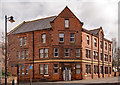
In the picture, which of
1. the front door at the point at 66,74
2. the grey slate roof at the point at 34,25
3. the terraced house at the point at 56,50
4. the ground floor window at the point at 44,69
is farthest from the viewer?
the grey slate roof at the point at 34,25

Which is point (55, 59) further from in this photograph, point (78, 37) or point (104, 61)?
point (104, 61)

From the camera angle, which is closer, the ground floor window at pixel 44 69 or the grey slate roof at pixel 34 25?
the ground floor window at pixel 44 69

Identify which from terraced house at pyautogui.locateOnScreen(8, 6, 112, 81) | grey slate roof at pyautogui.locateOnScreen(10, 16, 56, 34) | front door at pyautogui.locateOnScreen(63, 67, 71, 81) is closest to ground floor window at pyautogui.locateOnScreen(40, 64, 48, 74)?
terraced house at pyautogui.locateOnScreen(8, 6, 112, 81)

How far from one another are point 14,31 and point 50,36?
12.0m

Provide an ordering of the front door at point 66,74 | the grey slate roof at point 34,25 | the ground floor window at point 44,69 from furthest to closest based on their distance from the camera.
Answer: the grey slate roof at point 34,25 < the ground floor window at point 44,69 < the front door at point 66,74

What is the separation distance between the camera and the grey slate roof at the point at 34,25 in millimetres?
39731

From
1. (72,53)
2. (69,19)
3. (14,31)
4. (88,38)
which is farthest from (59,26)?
(14,31)

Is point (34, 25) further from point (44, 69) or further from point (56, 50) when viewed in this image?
point (44, 69)

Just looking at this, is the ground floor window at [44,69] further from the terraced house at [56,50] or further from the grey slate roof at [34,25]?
the grey slate roof at [34,25]

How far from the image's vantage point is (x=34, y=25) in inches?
1674

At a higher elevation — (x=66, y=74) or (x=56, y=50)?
(x=56, y=50)

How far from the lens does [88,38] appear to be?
4241 centimetres

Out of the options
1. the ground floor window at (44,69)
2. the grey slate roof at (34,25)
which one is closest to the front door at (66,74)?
the ground floor window at (44,69)

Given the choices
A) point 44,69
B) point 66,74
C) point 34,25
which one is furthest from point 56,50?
point 34,25
